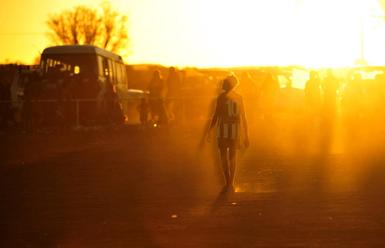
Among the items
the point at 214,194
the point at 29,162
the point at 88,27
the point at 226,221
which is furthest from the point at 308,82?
the point at 88,27

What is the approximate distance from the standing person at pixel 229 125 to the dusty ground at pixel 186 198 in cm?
43

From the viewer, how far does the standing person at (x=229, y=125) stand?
16781 millimetres

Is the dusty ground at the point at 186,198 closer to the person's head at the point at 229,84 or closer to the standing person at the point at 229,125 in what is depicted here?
the standing person at the point at 229,125

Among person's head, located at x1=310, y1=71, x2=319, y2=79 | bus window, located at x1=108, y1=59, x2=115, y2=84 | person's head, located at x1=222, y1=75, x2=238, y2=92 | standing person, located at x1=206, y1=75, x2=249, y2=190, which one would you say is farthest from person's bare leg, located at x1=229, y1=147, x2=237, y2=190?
person's head, located at x1=310, y1=71, x2=319, y2=79

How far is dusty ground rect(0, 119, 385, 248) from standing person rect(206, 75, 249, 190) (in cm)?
43

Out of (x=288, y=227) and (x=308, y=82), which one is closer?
(x=288, y=227)

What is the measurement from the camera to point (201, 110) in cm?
4319

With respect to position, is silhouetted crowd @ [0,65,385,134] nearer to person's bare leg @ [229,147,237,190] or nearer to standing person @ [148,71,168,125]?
standing person @ [148,71,168,125]

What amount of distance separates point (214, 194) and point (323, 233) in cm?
467

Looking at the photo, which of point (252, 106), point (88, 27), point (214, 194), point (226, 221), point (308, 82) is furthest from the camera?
point (88, 27)

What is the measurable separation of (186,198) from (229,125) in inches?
74.6

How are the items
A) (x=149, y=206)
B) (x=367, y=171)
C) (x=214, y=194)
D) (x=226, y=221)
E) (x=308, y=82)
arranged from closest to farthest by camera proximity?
(x=226, y=221) < (x=149, y=206) < (x=214, y=194) < (x=367, y=171) < (x=308, y=82)

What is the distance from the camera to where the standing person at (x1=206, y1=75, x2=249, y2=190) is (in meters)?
16.8

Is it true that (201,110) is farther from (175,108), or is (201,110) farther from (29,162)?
(29,162)
